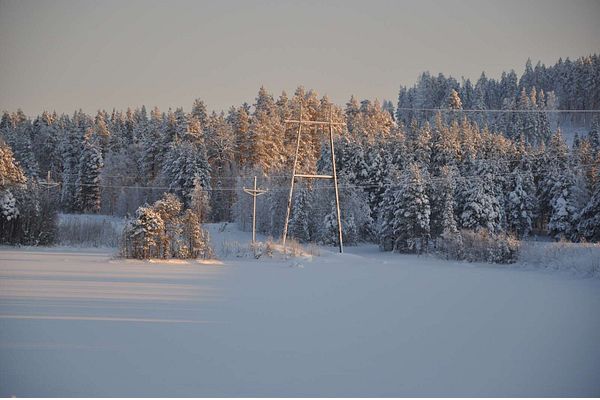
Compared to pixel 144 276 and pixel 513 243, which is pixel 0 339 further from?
pixel 513 243

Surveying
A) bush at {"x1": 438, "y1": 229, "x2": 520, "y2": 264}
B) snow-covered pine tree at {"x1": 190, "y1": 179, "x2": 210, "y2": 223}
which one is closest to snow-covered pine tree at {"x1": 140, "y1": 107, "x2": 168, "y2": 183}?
snow-covered pine tree at {"x1": 190, "y1": 179, "x2": 210, "y2": 223}

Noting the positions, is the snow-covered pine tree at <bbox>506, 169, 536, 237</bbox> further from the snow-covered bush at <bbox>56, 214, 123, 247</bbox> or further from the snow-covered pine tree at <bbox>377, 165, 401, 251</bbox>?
the snow-covered bush at <bbox>56, 214, 123, 247</bbox>

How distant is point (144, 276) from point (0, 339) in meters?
8.75

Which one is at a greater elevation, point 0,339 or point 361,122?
point 361,122

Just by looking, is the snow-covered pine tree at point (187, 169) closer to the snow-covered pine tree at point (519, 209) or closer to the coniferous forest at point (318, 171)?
the coniferous forest at point (318, 171)

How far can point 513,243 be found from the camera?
27.5 metres

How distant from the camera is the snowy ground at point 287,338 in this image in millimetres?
5840

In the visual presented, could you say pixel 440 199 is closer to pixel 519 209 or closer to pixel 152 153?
pixel 519 209

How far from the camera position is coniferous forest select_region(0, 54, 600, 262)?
37125 mm

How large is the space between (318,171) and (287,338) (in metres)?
39.7

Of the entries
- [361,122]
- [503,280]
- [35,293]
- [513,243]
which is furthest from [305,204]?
[35,293]

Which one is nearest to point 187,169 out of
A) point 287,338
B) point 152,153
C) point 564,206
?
point 152,153

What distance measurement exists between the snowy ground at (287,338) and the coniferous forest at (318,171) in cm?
1727

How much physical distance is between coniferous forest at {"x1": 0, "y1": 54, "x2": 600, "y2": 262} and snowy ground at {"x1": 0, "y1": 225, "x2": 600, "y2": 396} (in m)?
17.3
